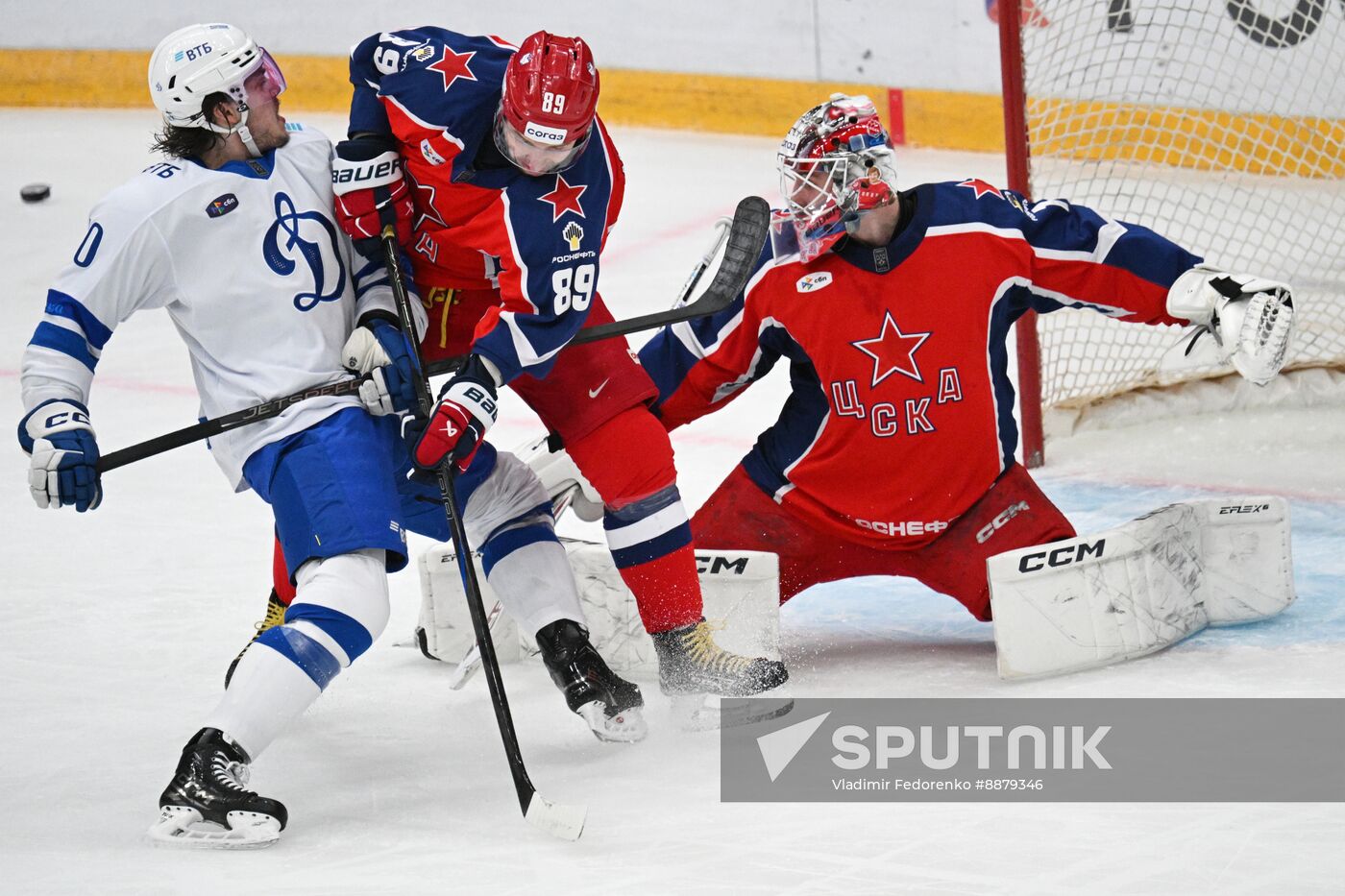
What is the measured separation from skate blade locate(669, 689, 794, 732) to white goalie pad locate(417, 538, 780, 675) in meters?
0.16

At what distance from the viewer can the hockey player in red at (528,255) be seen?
2375 millimetres

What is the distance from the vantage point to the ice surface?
2014 mm

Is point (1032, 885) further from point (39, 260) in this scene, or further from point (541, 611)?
point (39, 260)

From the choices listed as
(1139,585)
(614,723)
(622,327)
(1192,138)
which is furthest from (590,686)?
(1192,138)

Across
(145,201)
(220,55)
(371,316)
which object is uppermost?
(220,55)

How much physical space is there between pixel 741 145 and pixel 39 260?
9.56 feet

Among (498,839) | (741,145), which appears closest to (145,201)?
(498,839)

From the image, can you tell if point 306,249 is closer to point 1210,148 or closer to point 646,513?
point 646,513

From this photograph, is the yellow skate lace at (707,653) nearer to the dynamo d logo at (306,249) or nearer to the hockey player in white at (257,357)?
the hockey player in white at (257,357)

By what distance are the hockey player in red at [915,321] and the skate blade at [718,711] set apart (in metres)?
0.41

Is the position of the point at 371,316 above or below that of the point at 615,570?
above

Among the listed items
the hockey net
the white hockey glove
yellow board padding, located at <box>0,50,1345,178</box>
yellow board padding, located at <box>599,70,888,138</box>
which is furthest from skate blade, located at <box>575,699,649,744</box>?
yellow board padding, located at <box>599,70,888,138</box>

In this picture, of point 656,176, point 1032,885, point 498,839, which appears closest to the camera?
point 1032,885

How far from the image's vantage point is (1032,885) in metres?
1.92
